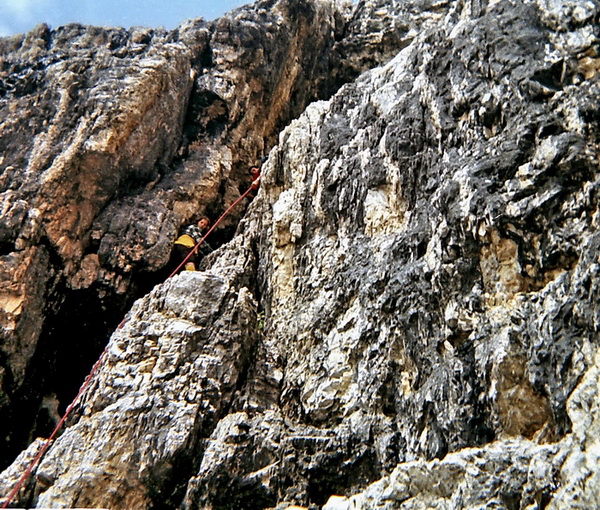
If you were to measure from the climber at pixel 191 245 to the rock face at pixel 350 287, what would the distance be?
300mm

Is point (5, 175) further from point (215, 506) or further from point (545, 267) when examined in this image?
point (545, 267)

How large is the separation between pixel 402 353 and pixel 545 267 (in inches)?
86.6

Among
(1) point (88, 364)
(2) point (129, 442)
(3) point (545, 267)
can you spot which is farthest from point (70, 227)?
(3) point (545, 267)

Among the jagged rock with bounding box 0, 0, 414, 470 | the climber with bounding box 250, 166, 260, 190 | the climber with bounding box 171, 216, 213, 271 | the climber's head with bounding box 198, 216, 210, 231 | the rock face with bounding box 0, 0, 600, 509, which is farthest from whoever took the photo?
the climber with bounding box 250, 166, 260, 190

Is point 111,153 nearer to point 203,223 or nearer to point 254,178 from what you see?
point 203,223

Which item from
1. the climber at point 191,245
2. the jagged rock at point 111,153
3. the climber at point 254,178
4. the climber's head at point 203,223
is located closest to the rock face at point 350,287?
the jagged rock at point 111,153

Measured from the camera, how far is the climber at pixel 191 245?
13109 mm

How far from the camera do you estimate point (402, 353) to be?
23.6 feet

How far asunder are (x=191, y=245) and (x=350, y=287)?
5.82 metres

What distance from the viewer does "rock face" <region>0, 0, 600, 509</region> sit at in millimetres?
5539

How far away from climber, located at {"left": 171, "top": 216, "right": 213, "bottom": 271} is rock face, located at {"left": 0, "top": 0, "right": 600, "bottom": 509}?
30cm

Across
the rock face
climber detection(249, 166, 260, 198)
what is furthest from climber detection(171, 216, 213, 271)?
climber detection(249, 166, 260, 198)

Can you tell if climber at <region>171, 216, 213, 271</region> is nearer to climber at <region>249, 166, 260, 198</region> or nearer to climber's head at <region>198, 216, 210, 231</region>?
climber's head at <region>198, 216, 210, 231</region>

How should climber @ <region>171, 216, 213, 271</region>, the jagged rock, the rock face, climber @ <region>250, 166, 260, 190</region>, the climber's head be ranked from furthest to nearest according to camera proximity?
climber @ <region>250, 166, 260, 190</region>
the climber's head
climber @ <region>171, 216, 213, 271</region>
the jagged rock
the rock face
